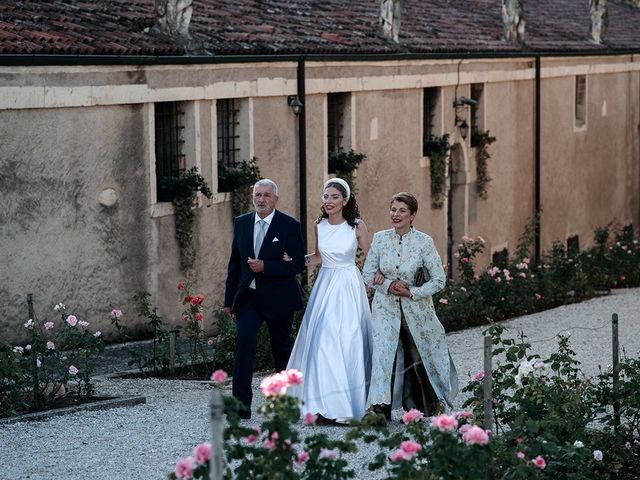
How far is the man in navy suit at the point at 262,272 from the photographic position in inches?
370

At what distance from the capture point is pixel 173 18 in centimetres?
1612

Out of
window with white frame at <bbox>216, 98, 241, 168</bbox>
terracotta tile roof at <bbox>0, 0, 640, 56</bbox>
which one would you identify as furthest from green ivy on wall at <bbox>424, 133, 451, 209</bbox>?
window with white frame at <bbox>216, 98, 241, 168</bbox>

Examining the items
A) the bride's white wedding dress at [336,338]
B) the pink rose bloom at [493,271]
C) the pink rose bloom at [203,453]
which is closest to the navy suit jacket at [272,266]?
the bride's white wedding dress at [336,338]

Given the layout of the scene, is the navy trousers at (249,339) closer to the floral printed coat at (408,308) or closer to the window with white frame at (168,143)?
the floral printed coat at (408,308)

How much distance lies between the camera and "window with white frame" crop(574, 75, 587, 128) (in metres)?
28.8

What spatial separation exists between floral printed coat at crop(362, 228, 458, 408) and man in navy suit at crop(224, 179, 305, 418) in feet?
1.71

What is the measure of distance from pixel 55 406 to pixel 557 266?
36.6 feet

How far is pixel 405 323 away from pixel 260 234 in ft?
3.70

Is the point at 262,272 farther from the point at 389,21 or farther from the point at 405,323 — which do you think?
the point at 389,21

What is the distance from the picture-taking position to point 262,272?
942 centimetres

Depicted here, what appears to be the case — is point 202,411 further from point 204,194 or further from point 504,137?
point 504,137

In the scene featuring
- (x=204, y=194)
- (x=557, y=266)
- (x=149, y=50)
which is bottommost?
(x=557, y=266)

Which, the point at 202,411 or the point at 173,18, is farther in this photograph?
the point at 173,18

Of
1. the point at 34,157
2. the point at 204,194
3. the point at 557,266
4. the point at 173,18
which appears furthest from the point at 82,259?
the point at 557,266
